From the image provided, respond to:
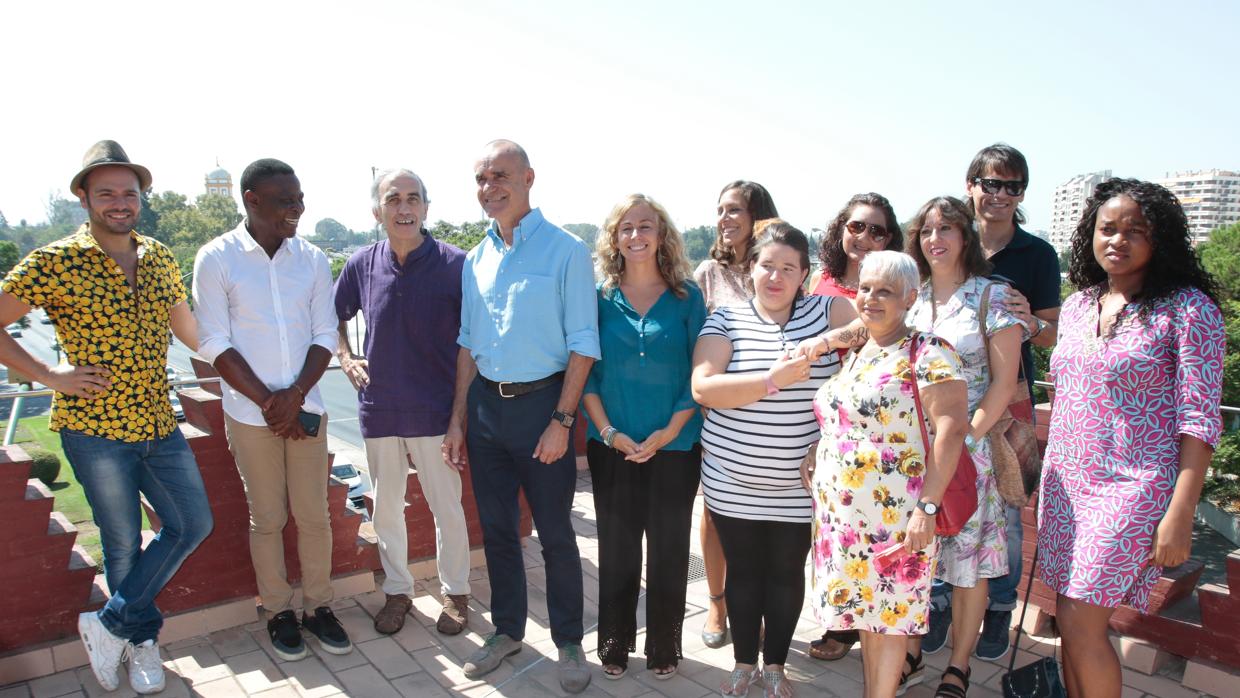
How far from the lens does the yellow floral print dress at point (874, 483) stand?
2.33 metres

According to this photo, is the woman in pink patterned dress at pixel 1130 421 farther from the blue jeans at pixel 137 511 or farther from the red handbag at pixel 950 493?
the blue jeans at pixel 137 511

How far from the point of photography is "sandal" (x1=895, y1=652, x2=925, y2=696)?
2973 mm

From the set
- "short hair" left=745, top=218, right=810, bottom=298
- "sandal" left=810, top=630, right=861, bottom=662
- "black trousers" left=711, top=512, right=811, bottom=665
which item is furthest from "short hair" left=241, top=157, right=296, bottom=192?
"sandal" left=810, top=630, right=861, bottom=662

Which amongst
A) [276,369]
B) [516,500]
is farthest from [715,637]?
[276,369]

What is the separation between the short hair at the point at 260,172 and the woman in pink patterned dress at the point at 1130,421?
9.91 ft

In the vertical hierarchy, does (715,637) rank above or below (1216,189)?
below

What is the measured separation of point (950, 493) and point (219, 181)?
131m

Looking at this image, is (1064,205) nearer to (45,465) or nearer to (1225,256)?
(1225,256)

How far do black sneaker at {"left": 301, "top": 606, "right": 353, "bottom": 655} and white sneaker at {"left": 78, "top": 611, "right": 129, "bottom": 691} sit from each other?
714 millimetres

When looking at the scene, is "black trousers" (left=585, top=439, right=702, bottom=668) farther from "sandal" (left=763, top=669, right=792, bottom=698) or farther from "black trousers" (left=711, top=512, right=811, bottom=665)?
"sandal" (left=763, top=669, right=792, bottom=698)

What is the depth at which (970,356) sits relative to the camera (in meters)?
2.66

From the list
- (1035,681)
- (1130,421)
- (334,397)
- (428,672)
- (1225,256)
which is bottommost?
(334,397)

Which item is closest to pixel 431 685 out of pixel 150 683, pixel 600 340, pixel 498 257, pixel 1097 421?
pixel 150 683

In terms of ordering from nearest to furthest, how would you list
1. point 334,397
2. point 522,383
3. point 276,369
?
point 522,383 → point 276,369 → point 334,397
